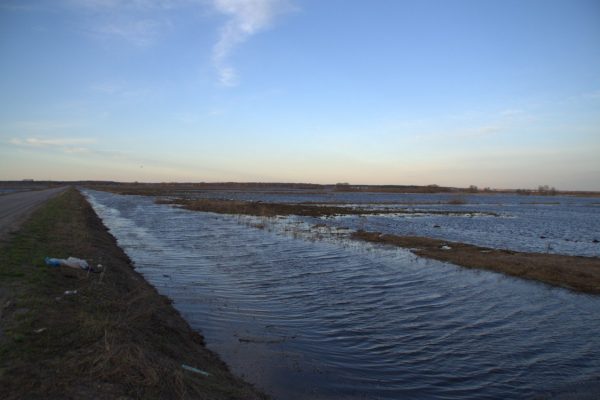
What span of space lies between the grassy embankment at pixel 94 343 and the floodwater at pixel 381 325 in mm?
1043

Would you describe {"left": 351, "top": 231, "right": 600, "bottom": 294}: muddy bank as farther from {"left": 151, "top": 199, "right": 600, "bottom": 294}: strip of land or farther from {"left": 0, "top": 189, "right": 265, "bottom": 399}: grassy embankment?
{"left": 0, "top": 189, "right": 265, "bottom": 399}: grassy embankment

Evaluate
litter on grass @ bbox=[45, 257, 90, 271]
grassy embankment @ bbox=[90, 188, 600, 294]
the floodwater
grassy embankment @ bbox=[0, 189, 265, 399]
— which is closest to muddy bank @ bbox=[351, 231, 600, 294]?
grassy embankment @ bbox=[90, 188, 600, 294]

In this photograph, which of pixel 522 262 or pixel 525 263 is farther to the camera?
pixel 522 262

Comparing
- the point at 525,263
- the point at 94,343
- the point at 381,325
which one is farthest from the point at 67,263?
the point at 525,263

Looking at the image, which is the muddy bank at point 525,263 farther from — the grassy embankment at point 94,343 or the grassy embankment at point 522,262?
the grassy embankment at point 94,343

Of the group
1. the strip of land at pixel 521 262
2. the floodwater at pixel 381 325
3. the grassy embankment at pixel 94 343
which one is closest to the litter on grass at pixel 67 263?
the grassy embankment at pixel 94 343

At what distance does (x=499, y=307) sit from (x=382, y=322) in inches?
169

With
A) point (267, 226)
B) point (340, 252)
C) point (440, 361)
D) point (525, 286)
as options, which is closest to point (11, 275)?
point (440, 361)

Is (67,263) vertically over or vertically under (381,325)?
over

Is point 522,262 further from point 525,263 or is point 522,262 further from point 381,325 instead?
point 381,325

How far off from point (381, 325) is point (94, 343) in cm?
700

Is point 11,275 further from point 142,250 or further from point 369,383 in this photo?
point 142,250

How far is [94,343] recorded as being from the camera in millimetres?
6551

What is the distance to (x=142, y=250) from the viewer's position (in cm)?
2133
